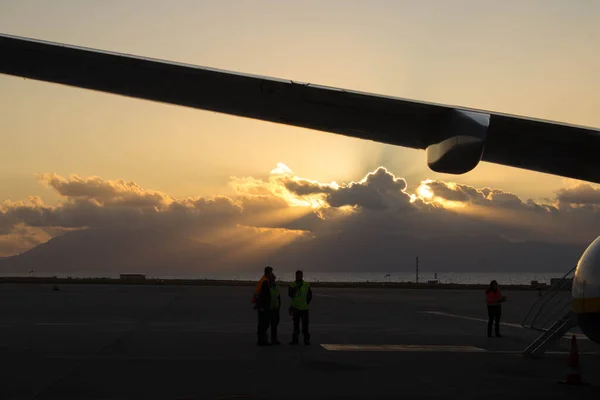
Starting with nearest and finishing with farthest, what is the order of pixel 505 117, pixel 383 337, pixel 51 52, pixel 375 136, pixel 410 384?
1. pixel 51 52
2. pixel 505 117
3. pixel 375 136
4. pixel 410 384
5. pixel 383 337

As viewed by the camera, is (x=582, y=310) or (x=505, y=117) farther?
(x=582, y=310)

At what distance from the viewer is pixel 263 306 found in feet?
70.6

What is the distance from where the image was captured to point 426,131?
10.4 metres

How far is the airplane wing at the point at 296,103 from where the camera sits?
8.94 meters

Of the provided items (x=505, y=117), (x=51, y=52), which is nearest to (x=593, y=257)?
(x=505, y=117)

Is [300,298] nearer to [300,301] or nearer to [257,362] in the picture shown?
[300,301]

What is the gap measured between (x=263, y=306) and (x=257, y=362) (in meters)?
3.86

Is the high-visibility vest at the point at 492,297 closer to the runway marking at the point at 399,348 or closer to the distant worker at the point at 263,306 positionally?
the runway marking at the point at 399,348

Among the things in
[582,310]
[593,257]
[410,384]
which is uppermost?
[593,257]

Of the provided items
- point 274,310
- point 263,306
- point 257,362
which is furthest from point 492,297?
point 257,362

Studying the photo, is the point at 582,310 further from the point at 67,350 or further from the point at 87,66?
the point at 67,350

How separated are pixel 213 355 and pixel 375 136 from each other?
9405 mm

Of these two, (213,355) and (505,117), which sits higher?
(505,117)

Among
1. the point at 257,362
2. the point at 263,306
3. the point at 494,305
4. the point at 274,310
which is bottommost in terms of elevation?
the point at 257,362
